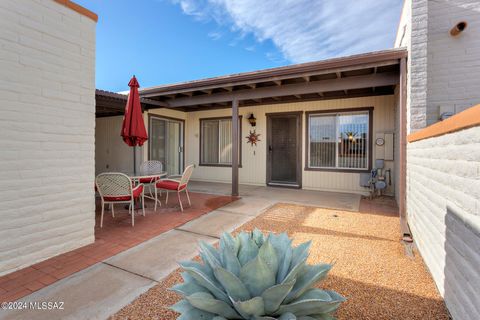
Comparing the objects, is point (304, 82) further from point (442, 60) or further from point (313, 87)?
point (442, 60)

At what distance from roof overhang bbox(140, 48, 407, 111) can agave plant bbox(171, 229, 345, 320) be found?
12.5 feet

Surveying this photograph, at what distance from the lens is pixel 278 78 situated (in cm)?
459

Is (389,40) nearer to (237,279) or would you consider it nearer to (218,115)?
(218,115)

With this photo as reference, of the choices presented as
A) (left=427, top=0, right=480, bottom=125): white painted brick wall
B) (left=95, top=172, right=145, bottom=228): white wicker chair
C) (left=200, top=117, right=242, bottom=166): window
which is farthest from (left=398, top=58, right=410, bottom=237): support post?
(left=200, top=117, right=242, bottom=166): window

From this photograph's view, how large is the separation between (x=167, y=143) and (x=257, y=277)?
729cm

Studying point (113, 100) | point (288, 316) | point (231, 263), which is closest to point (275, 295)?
point (288, 316)

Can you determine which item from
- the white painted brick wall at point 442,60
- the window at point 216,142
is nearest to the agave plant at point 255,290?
the white painted brick wall at point 442,60

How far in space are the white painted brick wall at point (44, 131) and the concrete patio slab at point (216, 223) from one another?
53.3 inches

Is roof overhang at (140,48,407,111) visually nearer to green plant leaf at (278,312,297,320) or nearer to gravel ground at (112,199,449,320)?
gravel ground at (112,199,449,320)

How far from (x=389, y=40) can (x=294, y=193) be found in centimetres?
503

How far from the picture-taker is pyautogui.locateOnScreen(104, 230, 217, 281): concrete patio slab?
93.1 inches

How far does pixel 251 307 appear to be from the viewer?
96 cm

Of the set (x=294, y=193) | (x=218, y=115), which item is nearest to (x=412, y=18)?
(x=294, y=193)

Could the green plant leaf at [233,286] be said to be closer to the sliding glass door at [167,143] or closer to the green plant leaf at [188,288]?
the green plant leaf at [188,288]
